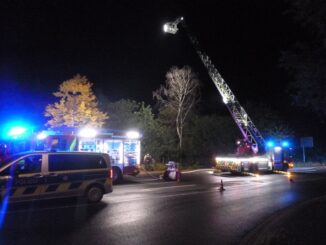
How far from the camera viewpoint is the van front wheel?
12.6m

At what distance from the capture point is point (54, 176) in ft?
38.7

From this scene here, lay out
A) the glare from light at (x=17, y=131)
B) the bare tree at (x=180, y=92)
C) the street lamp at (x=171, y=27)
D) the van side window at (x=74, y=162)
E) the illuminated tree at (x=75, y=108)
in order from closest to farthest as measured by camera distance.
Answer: the van side window at (x=74, y=162), the glare from light at (x=17, y=131), the illuminated tree at (x=75, y=108), the bare tree at (x=180, y=92), the street lamp at (x=171, y=27)

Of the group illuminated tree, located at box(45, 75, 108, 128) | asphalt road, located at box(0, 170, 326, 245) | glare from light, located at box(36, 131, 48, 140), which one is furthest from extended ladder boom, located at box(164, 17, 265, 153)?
glare from light, located at box(36, 131, 48, 140)

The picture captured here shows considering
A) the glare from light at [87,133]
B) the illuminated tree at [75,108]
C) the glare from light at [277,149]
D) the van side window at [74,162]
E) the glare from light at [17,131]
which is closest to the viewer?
the van side window at [74,162]

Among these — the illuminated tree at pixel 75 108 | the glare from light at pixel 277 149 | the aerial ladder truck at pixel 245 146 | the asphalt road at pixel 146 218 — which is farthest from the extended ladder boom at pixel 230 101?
the asphalt road at pixel 146 218

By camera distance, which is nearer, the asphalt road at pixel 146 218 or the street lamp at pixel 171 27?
the asphalt road at pixel 146 218

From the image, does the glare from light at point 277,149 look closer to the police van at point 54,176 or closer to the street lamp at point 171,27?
the police van at point 54,176

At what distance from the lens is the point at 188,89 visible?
39.2 metres

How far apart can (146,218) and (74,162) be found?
146 inches

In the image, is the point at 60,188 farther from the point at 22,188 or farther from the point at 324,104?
the point at 324,104

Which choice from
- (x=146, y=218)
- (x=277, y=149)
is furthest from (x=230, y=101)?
(x=146, y=218)

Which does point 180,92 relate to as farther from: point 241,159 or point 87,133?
point 87,133

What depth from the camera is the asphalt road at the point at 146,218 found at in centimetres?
795

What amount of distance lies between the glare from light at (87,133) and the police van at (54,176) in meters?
5.94
